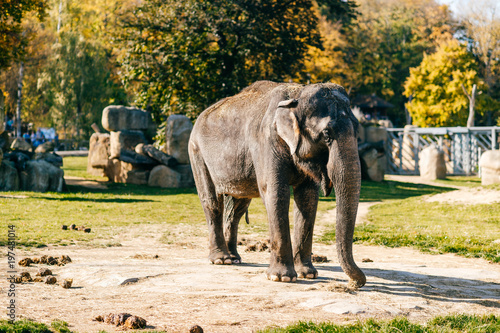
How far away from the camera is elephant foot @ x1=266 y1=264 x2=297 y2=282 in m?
6.08

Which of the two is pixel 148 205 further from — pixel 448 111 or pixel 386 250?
pixel 448 111

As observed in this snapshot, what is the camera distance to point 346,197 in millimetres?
5453

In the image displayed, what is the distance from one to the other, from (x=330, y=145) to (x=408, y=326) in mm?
1903

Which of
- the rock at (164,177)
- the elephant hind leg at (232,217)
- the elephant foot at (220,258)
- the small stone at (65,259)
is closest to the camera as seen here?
the small stone at (65,259)

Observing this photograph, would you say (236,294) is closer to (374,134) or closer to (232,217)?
(232,217)

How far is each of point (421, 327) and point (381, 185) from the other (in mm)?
19869

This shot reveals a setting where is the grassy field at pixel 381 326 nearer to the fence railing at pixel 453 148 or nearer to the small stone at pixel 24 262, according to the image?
the small stone at pixel 24 262

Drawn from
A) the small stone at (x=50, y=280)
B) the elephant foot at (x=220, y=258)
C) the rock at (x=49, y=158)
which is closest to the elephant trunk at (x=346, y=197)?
the elephant foot at (x=220, y=258)

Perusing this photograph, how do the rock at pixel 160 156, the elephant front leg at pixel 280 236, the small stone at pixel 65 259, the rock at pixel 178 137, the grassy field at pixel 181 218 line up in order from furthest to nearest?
the rock at pixel 178 137, the rock at pixel 160 156, the grassy field at pixel 181 218, the small stone at pixel 65 259, the elephant front leg at pixel 280 236

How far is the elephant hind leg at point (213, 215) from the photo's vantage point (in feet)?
24.5

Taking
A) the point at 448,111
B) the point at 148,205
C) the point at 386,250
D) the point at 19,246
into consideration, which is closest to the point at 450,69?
the point at 448,111

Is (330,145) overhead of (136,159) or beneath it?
overhead

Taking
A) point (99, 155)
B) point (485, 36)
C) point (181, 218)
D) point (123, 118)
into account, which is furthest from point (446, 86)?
point (181, 218)

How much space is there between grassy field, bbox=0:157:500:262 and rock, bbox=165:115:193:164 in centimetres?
186
